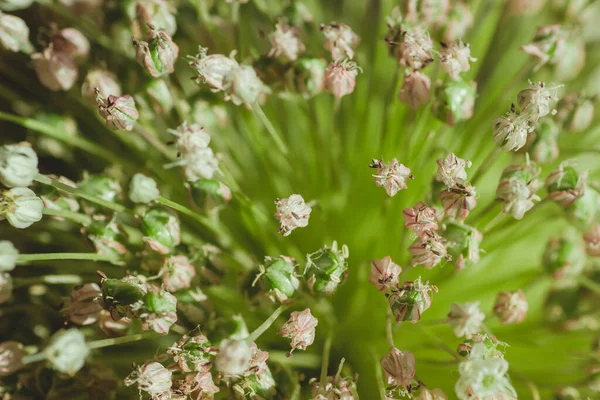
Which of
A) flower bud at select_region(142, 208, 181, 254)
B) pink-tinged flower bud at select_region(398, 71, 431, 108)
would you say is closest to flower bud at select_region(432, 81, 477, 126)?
pink-tinged flower bud at select_region(398, 71, 431, 108)

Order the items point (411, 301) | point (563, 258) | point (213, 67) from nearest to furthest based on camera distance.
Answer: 1. point (411, 301)
2. point (213, 67)
3. point (563, 258)

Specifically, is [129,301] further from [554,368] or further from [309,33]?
[554,368]

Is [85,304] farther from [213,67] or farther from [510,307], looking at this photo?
[510,307]

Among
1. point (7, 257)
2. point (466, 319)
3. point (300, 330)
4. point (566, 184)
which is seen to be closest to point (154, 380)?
point (300, 330)

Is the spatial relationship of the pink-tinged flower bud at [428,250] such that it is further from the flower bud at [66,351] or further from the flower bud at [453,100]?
the flower bud at [66,351]

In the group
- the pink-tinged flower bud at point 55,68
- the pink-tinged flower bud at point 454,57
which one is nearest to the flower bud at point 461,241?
the pink-tinged flower bud at point 454,57

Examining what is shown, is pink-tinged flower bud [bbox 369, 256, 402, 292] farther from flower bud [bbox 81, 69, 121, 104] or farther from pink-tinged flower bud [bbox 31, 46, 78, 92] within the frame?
pink-tinged flower bud [bbox 31, 46, 78, 92]
